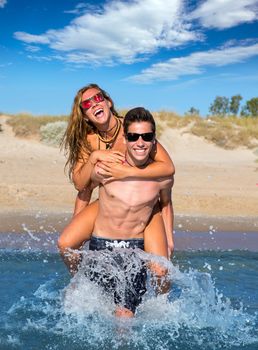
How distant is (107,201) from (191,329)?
4.01 ft

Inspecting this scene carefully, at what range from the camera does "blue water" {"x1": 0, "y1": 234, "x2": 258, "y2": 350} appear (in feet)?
13.4

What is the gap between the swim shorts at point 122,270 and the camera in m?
4.42

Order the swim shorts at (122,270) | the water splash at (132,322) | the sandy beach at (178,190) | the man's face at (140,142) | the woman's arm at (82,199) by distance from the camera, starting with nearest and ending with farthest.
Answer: the water splash at (132,322), the man's face at (140,142), the swim shorts at (122,270), the woman's arm at (82,199), the sandy beach at (178,190)

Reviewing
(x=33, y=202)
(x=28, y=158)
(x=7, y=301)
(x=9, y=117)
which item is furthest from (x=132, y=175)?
(x=9, y=117)

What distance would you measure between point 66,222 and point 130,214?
4.57 metres

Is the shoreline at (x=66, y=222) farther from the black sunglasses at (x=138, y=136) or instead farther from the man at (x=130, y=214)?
the black sunglasses at (x=138, y=136)

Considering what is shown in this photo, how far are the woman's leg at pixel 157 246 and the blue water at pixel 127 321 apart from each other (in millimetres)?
86

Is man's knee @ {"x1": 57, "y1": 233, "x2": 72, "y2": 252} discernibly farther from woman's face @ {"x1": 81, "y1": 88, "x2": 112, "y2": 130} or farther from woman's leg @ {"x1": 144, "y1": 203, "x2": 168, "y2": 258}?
woman's face @ {"x1": 81, "y1": 88, "x2": 112, "y2": 130}

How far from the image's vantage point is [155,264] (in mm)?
4371

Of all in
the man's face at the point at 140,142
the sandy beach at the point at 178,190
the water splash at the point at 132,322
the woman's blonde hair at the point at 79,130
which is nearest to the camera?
the water splash at the point at 132,322

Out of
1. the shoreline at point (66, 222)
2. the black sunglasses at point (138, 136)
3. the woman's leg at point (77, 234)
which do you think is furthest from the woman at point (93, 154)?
the shoreline at point (66, 222)

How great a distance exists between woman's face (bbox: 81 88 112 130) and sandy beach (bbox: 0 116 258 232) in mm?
4220

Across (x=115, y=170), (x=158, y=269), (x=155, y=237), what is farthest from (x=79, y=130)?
(x=158, y=269)

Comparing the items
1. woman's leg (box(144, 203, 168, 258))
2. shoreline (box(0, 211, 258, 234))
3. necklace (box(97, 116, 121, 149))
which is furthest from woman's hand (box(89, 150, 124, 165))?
shoreline (box(0, 211, 258, 234))
